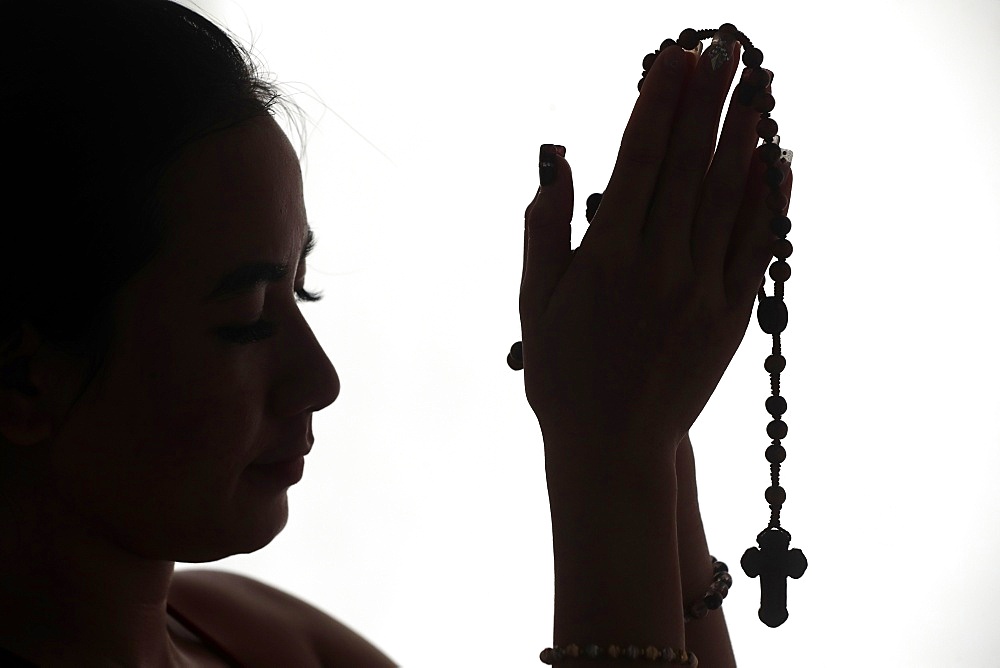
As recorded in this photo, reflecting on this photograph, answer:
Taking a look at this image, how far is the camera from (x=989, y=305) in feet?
3.59

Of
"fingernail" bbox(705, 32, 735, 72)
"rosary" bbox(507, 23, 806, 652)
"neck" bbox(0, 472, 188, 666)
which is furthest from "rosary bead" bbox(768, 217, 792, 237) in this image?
"neck" bbox(0, 472, 188, 666)

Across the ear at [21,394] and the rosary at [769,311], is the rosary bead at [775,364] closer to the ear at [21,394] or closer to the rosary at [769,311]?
the rosary at [769,311]

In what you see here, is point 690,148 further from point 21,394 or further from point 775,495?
point 21,394

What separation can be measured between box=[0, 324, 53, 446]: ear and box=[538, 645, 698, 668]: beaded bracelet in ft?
1.13

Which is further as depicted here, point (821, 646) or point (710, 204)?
point (821, 646)

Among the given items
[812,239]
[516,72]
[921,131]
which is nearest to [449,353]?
[516,72]

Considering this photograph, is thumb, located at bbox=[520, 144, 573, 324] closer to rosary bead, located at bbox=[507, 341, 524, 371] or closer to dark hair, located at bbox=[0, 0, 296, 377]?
rosary bead, located at bbox=[507, 341, 524, 371]

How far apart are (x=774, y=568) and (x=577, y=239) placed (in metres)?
0.66

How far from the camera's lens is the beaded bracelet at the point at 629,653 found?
1.97ft

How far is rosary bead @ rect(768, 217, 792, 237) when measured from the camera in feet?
2.07

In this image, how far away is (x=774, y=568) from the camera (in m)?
0.68

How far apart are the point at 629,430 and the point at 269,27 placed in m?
1.02

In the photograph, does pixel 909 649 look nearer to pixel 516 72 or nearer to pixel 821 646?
pixel 821 646

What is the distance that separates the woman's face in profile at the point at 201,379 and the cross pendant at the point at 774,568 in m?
0.30
